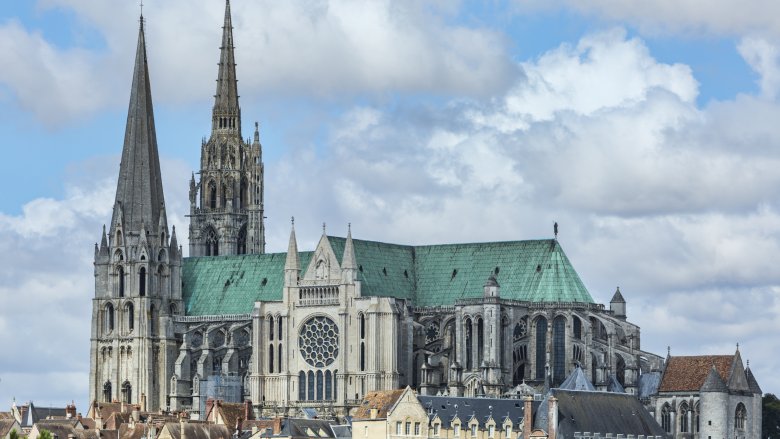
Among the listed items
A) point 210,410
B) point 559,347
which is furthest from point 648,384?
point 210,410

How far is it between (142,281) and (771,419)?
48.7 meters

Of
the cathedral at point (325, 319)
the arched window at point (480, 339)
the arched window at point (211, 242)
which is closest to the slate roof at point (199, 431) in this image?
the cathedral at point (325, 319)

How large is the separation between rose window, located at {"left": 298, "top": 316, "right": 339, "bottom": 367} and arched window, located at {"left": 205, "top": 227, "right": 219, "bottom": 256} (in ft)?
93.7

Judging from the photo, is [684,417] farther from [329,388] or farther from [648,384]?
[329,388]

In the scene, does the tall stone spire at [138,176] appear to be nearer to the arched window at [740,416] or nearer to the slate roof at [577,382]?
the slate roof at [577,382]

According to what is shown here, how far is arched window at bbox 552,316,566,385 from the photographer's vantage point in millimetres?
165125

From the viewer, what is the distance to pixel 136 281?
599ft

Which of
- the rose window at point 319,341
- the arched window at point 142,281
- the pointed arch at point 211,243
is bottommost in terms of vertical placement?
the rose window at point 319,341

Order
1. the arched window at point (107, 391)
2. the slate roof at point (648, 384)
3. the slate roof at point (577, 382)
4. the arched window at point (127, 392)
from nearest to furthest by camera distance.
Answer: the slate roof at point (577, 382) → the slate roof at point (648, 384) → the arched window at point (127, 392) → the arched window at point (107, 391)

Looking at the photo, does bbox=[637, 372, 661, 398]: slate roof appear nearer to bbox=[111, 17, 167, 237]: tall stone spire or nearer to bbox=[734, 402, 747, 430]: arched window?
bbox=[734, 402, 747, 430]: arched window

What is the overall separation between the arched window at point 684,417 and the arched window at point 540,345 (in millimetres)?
13354

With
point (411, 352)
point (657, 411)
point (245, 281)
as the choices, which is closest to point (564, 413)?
point (657, 411)

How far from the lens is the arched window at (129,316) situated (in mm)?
182125

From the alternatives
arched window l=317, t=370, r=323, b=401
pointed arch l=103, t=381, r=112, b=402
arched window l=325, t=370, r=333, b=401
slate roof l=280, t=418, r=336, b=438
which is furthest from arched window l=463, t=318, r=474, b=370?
pointed arch l=103, t=381, r=112, b=402
